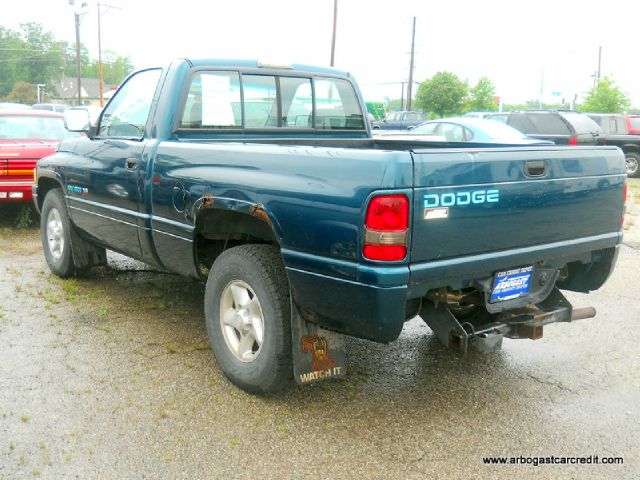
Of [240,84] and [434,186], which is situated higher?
[240,84]

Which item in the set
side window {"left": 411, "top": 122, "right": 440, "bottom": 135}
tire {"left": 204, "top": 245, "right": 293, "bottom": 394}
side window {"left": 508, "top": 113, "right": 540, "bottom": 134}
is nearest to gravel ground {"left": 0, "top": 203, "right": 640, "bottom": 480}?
tire {"left": 204, "top": 245, "right": 293, "bottom": 394}

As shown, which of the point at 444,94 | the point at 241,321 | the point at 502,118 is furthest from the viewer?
the point at 444,94

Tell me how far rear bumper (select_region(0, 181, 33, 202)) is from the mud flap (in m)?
6.14

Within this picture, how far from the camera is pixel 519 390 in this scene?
3822 mm

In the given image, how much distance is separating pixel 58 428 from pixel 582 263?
3.13m

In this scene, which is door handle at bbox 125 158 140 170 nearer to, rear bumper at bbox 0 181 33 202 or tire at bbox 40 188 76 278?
tire at bbox 40 188 76 278

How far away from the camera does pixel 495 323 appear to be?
11.7 feet

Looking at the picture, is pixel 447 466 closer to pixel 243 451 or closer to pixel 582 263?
pixel 243 451

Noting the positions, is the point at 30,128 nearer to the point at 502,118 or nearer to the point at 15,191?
the point at 15,191

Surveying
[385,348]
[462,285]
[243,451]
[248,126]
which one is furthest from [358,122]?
[243,451]

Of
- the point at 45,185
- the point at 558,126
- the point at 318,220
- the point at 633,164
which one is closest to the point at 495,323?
the point at 318,220

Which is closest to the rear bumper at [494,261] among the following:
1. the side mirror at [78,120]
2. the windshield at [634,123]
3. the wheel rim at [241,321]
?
the wheel rim at [241,321]

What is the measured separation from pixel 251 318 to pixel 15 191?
581 centimetres

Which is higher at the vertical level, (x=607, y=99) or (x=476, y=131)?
(x=607, y=99)
